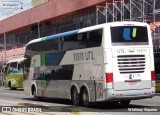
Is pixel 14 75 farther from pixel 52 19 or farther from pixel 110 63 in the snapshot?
pixel 110 63

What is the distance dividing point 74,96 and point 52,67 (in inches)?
114

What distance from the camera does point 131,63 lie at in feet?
60.4

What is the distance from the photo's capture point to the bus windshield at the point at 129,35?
1844cm

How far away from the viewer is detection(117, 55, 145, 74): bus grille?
18.3 m

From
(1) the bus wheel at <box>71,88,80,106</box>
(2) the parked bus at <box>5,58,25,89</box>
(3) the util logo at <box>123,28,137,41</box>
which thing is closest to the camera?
(3) the util logo at <box>123,28,137,41</box>

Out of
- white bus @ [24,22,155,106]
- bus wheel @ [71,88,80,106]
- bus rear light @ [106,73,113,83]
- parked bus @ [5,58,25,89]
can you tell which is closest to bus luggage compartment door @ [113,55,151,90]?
white bus @ [24,22,155,106]

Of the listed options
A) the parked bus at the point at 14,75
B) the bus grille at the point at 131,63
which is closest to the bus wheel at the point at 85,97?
the bus grille at the point at 131,63

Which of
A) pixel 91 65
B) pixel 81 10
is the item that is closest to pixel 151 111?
pixel 91 65

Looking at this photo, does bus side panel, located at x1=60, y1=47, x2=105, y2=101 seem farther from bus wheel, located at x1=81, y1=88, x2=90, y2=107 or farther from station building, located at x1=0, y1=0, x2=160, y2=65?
station building, located at x1=0, y1=0, x2=160, y2=65

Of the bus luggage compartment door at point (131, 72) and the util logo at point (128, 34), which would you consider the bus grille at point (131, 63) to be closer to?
the bus luggage compartment door at point (131, 72)

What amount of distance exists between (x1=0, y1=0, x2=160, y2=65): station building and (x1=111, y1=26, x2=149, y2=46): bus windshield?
1661 centimetres

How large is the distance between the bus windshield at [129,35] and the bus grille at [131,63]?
23.6 inches

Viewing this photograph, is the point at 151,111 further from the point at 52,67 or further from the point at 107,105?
the point at 52,67

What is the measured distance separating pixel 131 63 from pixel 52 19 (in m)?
39.6
